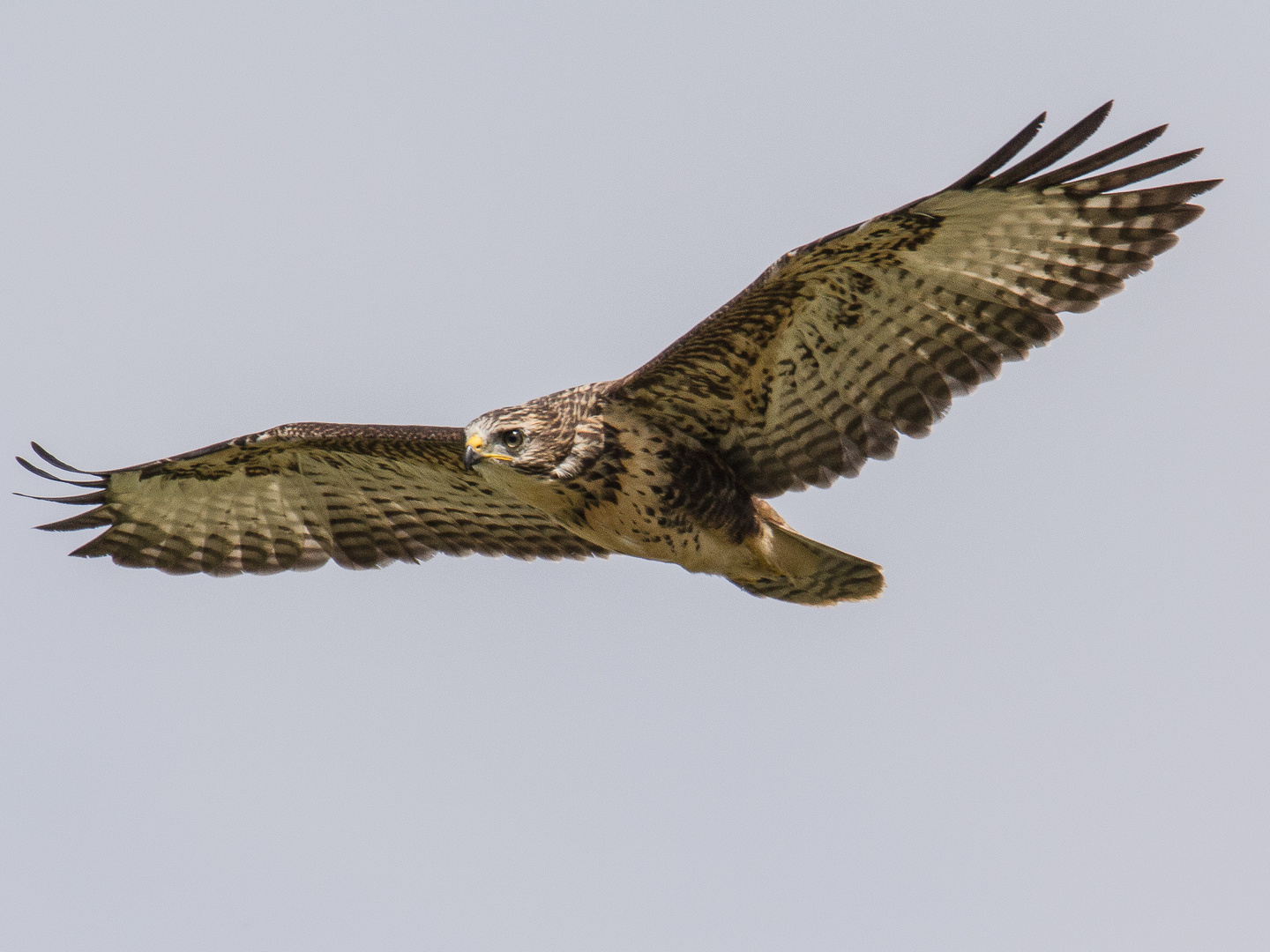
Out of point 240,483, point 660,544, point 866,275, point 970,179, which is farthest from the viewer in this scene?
point 240,483

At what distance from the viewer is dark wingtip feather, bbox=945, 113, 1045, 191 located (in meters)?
7.93

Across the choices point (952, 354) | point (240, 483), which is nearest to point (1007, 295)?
point (952, 354)

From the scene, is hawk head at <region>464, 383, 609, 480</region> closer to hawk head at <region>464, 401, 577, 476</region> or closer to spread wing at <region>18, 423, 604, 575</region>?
hawk head at <region>464, 401, 577, 476</region>

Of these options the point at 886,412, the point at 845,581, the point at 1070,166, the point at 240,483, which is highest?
A: the point at 240,483

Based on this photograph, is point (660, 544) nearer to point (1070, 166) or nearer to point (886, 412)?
point (886, 412)

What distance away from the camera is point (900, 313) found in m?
9.37

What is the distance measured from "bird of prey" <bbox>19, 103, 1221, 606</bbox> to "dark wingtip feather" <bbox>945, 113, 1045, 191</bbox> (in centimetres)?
1

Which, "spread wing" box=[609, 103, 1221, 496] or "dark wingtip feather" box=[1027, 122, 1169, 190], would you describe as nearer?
"dark wingtip feather" box=[1027, 122, 1169, 190]

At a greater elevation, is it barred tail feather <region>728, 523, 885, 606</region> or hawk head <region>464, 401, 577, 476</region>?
hawk head <region>464, 401, 577, 476</region>

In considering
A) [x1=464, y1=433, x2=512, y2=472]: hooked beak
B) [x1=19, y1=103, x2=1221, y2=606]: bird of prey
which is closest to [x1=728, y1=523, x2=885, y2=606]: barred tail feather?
[x1=19, y1=103, x2=1221, y2=606]: bird of prey

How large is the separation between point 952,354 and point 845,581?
1784mm

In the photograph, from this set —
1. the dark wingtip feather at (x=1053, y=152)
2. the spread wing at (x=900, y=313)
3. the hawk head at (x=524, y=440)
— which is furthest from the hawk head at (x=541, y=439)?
the dark wingtip feather at (x=1053, y=152)

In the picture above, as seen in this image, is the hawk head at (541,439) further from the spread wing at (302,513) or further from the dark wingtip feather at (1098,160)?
the dark wingtip feather at (1098,160)

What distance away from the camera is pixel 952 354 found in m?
9.34
